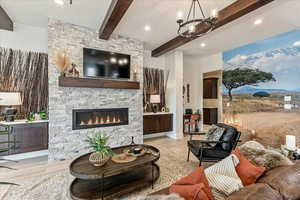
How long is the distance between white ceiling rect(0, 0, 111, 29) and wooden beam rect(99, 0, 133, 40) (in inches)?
7.2

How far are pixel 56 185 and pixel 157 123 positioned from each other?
3265mm

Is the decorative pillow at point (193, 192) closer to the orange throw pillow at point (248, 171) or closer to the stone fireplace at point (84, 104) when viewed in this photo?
the orange throw pillow at point (248, 171)

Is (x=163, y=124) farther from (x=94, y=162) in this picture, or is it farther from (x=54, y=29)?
(x=54, y=29)

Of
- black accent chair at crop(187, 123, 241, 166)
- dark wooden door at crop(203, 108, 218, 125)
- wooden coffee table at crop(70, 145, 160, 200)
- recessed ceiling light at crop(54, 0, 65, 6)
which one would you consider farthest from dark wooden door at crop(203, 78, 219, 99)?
recessed ceiling light at crop(54, 0, 65, 6)

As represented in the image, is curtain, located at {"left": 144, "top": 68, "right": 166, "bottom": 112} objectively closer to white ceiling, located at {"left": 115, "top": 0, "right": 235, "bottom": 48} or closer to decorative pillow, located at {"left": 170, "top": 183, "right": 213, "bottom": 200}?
white ceiling, located at {"left": 115, "top": 0, "right": 235, "bottom": 48}

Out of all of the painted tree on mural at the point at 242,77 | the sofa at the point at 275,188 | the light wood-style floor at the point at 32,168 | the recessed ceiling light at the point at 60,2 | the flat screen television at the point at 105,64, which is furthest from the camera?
the painted tree on mural at the point at 242,77

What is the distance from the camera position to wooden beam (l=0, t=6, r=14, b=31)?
9.71ft

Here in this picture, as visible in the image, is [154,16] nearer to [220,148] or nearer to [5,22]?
[220,148]

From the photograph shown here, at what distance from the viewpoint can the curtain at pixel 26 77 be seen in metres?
3.24

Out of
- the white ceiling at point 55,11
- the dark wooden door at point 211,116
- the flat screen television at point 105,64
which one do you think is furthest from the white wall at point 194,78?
the white ceiling at point 55,11

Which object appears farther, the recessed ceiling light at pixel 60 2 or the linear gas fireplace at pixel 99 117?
the linear gas fireplace at pixel 99 117

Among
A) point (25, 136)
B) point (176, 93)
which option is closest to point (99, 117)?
point (25, 136)

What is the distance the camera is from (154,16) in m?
3.12

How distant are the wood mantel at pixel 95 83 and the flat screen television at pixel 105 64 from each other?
8.1 inches
